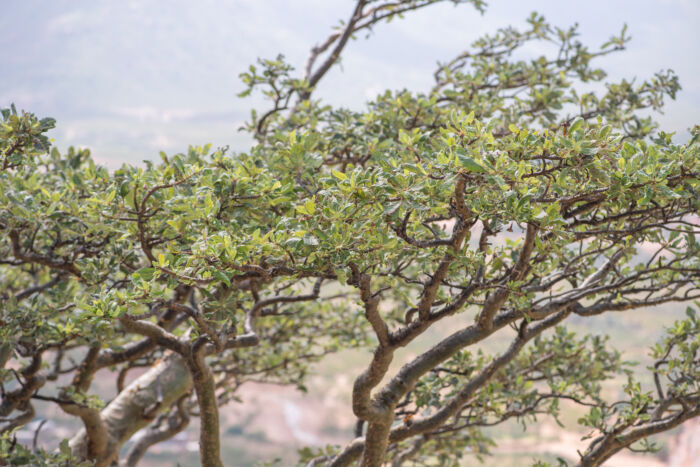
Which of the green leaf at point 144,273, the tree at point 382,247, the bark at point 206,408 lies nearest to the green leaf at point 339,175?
the tree at point 382,247

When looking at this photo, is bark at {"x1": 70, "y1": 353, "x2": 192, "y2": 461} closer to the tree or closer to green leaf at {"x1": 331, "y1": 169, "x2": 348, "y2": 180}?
the tree

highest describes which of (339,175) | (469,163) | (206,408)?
(339,175)

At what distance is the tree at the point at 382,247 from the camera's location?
2.19 m

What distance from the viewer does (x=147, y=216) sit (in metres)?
2.74

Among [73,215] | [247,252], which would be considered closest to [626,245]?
[247,252]

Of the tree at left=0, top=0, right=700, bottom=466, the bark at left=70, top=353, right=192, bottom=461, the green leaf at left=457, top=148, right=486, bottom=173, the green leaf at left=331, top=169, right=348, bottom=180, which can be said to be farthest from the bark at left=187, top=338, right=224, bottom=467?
the green leaf at left=457, top=148, right=486, bottom=173

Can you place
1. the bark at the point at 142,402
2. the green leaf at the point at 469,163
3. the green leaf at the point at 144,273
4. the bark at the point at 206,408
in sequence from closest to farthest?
the green leaf at the point at 469,163, the green leaf at the point at 144,273, the bark at the point at 206,408, the bark at the point at 142,402

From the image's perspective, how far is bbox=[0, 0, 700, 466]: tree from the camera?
7.20 feet

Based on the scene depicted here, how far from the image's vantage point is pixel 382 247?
7.43 ft

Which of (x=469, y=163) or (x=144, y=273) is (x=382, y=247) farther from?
(x=144, y=273)

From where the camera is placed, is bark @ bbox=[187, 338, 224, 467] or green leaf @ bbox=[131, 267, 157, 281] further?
bark @ bbox=[187, 338, 224, 467]

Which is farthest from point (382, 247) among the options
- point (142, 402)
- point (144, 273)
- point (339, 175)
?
point (142, 402)

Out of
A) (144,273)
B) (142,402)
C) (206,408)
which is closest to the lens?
(144,273)

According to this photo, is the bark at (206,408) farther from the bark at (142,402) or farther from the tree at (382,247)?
the bark at (142,402)
